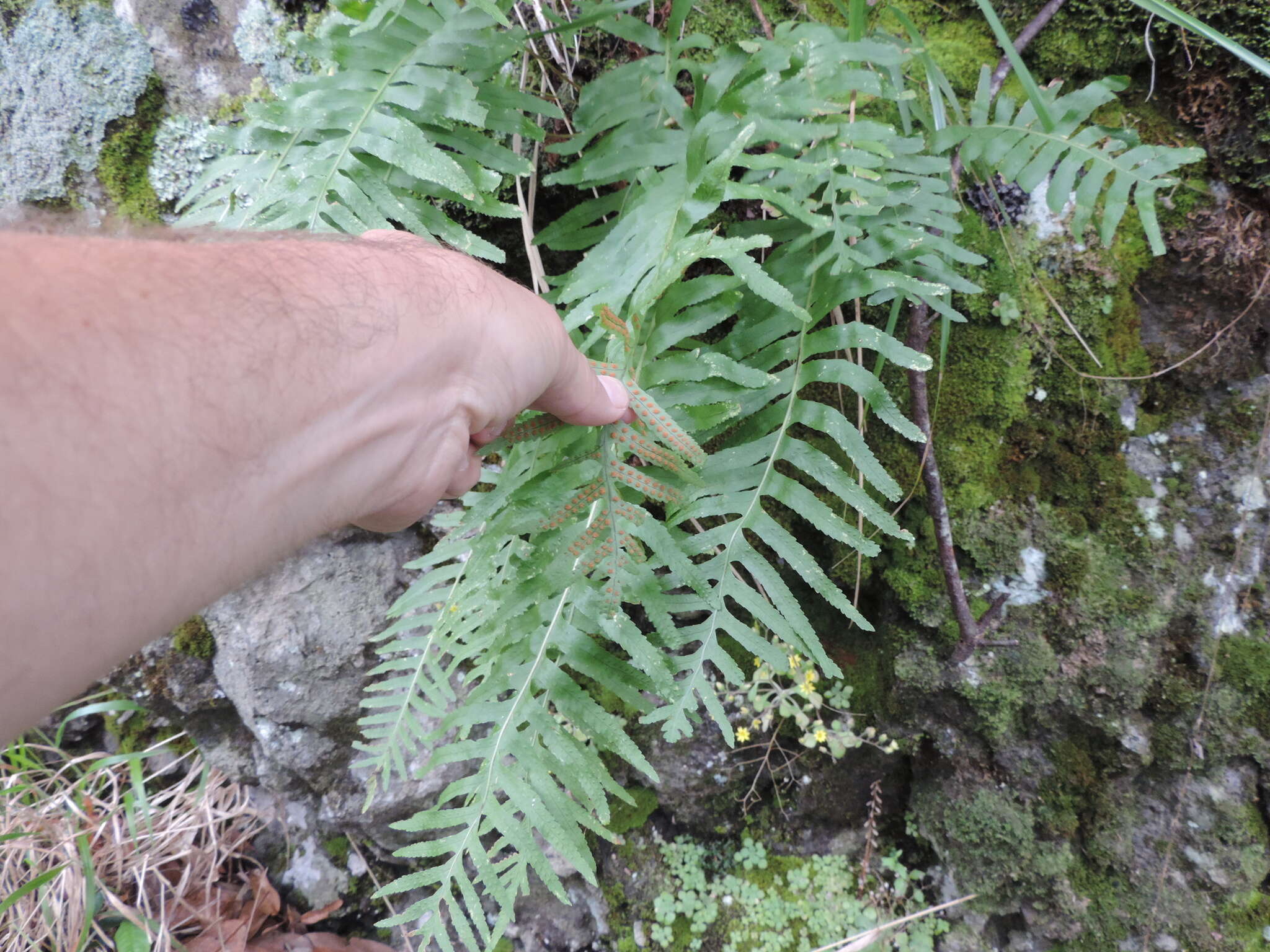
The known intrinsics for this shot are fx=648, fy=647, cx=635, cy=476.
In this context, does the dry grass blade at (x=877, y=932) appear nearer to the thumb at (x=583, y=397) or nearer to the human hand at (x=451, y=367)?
the thumb at (x=583, y=397)

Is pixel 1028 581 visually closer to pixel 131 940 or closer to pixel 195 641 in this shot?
pixel 195 641

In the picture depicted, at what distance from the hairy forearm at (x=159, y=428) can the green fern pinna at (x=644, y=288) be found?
418 mm

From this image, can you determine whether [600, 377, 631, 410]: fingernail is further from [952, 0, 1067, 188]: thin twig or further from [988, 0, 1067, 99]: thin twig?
[988, 0, 1067, 99]: thin twig

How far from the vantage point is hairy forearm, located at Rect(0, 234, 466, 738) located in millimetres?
588

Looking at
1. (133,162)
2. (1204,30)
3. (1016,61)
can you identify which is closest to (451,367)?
(1016,61)

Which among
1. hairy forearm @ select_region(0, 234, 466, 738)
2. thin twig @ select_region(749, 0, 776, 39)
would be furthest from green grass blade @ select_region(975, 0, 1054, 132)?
hairy forearm @ select_region(0, 234, 466, 738)

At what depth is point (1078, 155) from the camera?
1534mm

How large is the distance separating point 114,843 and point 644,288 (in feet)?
8.67

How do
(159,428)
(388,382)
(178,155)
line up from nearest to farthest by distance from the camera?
1. (159,428)
2. (388,382)
3. (178,155)

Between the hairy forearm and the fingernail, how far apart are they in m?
0.37

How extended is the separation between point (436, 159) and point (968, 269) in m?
1.50

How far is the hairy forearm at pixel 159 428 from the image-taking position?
588mm

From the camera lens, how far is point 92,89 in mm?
2000

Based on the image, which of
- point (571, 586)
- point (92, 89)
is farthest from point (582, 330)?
point (92, 89)
